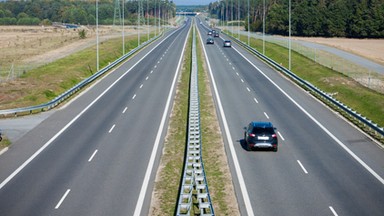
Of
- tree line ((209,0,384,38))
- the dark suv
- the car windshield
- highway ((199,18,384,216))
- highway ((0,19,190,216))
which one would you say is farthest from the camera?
tree line ((209,0,384,38))

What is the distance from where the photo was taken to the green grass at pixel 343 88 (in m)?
39.1

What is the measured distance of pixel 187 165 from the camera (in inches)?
893

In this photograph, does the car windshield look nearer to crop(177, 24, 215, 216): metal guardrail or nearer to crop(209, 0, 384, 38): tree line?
crop(177, 24, 215, 216): metal guardrail

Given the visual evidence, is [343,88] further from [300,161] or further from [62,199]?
[62,199]

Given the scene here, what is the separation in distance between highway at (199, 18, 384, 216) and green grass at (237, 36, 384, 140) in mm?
2728

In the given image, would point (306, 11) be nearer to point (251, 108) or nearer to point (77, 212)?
point (251, 108)

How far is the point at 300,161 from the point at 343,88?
23100 millimetres

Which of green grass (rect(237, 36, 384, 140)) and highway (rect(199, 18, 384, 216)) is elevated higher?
green grass (rect(237, 36, 384, 140))

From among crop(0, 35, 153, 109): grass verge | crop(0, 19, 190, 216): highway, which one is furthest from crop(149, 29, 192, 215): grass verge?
crop(0, 35, 153, 109): grass verge

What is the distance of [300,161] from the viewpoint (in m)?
26.1

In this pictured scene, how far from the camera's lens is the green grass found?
3911 cm

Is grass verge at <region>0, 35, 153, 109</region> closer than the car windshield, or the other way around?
the car windshield

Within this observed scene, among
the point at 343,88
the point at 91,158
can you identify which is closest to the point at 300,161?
the point at 91,158

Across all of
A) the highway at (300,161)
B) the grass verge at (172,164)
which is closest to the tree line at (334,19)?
the highway at (300,161)
